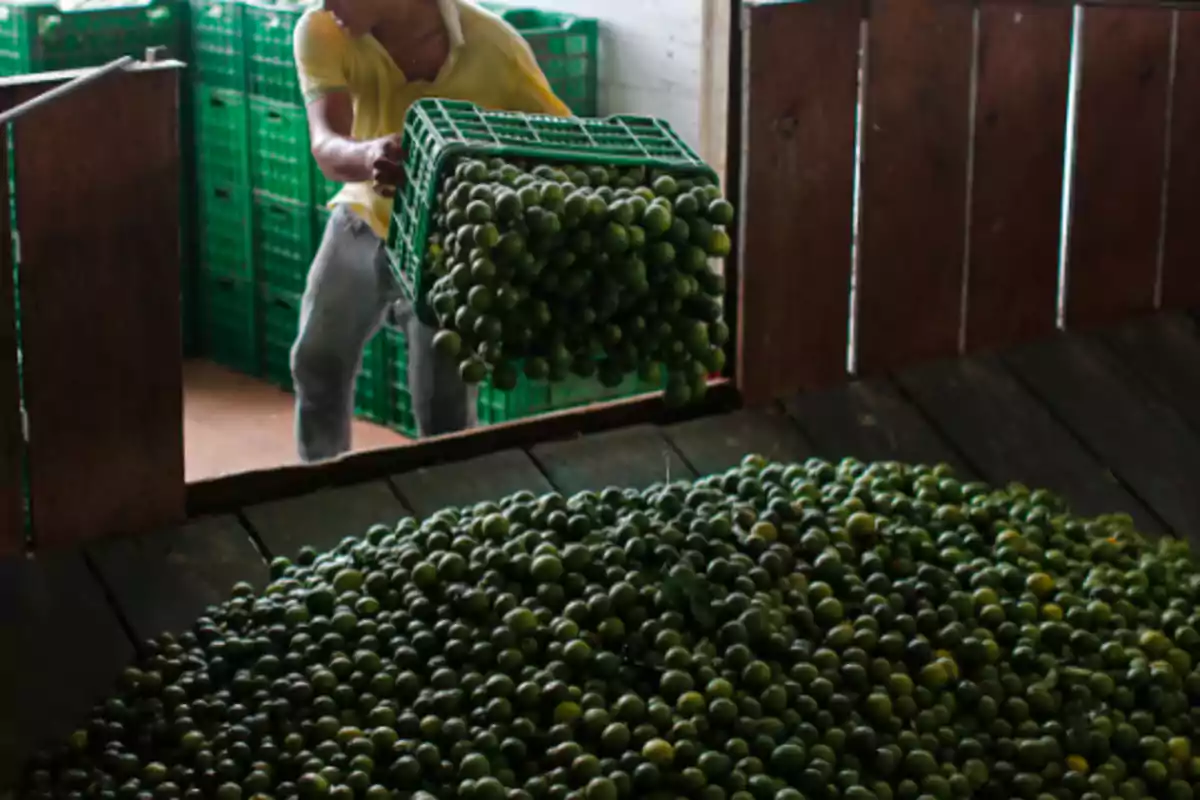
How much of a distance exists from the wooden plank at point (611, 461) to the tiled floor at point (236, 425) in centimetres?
188

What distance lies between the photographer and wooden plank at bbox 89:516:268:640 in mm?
2404

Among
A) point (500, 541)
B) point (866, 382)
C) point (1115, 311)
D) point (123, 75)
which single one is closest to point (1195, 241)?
point (1115, 311)

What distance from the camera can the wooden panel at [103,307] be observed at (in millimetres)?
2369

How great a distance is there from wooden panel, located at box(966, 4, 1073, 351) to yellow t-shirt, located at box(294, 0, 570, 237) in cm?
90

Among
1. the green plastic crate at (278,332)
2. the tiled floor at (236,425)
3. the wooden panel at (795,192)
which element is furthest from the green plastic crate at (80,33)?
the wooden panel at (795,192)

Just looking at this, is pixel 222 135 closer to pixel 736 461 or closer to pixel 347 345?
pixel 347 345

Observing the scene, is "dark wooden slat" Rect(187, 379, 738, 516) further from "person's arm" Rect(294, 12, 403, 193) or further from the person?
"person's arm" Rect(294, 12, 403, 193)

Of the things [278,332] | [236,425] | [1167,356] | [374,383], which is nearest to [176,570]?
[1167,356]

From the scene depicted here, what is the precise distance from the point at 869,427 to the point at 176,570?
139cm

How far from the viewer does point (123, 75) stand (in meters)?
2.41

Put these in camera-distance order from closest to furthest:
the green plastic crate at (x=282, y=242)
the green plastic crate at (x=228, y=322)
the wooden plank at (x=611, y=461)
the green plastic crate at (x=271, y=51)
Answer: the wooden plank at (x=611, y=461), the green plastic crate at (x=271, y=51), the green plastic crate at (x=282, y=242), the green plastic crate at (x=228, y=322)

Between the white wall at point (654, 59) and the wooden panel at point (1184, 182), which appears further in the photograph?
the white wall at point (654, 59)

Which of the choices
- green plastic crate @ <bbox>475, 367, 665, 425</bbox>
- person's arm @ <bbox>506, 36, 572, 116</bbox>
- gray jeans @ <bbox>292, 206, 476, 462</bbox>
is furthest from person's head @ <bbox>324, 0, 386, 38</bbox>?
green plastic crate @ <bbox>475, 367, 665, 425</bbox>

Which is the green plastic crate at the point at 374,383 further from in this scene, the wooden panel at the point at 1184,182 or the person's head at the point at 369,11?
the wooden panel at the point at 1184,182
